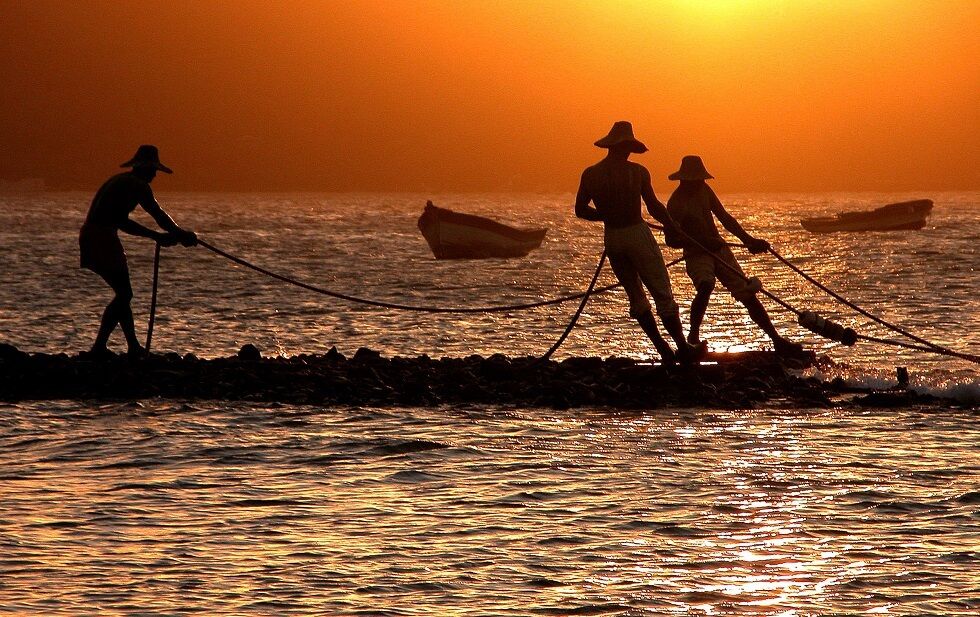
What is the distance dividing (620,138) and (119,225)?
5.46 m

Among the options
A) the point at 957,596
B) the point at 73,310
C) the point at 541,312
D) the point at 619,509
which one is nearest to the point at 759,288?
the point at 619,509

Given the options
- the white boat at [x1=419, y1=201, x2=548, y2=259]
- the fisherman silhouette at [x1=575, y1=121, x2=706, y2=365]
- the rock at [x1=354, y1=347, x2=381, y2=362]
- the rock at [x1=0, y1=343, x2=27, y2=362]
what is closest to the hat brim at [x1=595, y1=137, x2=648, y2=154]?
the fisherman silhouette at [x1=575, y1=121, x2=706, y2=365]

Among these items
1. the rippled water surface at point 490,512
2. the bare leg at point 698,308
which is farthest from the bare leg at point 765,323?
the rippled water surface at point 490,512

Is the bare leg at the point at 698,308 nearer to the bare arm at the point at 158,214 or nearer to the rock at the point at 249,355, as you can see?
the rock at the point at 249,355

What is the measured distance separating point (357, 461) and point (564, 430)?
221cm

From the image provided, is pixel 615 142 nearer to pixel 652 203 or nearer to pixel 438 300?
pixel 652 203

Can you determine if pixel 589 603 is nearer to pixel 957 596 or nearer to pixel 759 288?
pixel 957 596

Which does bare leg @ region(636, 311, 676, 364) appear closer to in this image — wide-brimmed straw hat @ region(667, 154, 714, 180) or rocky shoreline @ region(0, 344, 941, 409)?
rocky shoreline @ region(0, 344, 941, 409)

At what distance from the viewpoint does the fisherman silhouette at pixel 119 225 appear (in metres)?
14.8

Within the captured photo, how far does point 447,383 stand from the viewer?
15.1 meters

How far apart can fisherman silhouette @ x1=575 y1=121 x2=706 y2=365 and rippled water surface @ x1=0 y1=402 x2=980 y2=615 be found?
4.27 feet

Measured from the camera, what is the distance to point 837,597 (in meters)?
7.70

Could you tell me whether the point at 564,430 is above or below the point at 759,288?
below

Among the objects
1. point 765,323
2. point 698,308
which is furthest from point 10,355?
point 765,323
